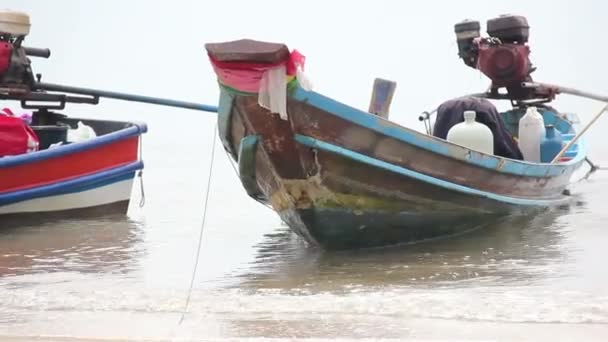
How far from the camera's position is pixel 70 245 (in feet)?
25.8

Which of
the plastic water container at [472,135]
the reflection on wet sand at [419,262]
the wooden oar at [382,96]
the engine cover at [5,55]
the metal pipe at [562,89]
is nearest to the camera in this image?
the reflection on wet sand at [419,262]

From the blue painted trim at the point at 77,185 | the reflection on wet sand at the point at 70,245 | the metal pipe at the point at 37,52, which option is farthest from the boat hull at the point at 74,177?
the metal pipe at the point at 37,52

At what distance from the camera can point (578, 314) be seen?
4.61 m

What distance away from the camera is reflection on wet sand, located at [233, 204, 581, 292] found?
19.0ft

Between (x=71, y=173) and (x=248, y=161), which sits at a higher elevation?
(x=248, y=161)

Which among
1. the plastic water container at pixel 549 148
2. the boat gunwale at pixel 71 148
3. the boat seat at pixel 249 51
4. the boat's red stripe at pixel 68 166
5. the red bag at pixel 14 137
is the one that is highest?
the boat seat at pixel 249 51

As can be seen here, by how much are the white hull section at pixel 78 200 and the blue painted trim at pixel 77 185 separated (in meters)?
0.06

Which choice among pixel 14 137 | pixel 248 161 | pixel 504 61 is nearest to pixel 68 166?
pixel 14 137

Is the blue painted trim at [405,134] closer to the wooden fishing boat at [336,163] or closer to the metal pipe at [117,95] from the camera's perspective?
the wooden fishing boat at [336,163]

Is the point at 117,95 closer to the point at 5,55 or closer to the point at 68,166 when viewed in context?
the point at 68,166

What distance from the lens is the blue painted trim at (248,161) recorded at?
624 centimetres

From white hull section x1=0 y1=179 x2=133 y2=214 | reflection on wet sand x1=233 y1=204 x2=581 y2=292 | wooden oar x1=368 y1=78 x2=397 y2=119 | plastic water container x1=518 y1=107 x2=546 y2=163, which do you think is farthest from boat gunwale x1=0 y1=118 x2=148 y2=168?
plastic water container x1=518 y1=107 x2=546 y2=163

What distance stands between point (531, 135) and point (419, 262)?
8.43 feet

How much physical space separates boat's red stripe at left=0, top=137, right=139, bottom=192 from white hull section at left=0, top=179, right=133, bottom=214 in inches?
9.6
